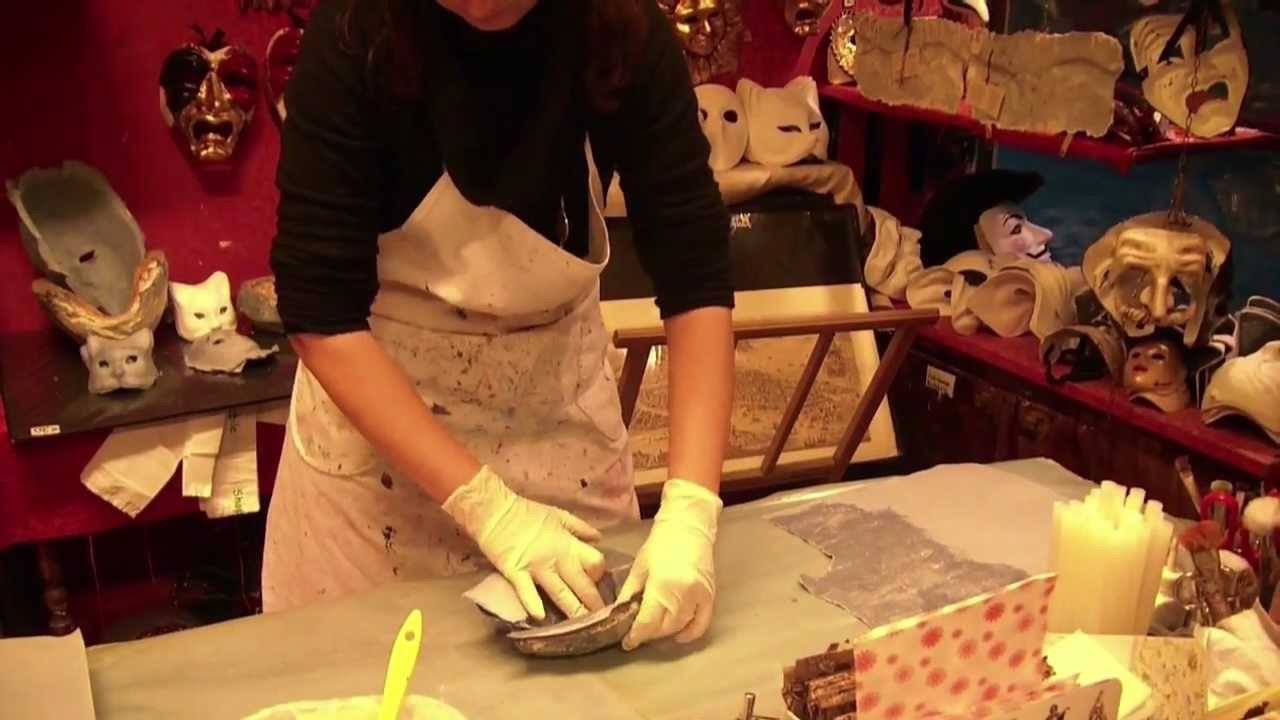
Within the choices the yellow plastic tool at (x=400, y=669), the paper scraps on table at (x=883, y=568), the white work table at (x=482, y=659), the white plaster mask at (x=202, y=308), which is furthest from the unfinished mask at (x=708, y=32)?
the yellow plastic tool at (x=400, y=669)

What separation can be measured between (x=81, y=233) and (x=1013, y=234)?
78.0 inches

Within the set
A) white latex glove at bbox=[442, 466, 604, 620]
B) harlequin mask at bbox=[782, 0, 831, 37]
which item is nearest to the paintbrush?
white latex glove at bbox=[442, 466, 604, 620]

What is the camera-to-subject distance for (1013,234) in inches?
100

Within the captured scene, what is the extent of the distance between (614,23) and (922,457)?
1.79 metres

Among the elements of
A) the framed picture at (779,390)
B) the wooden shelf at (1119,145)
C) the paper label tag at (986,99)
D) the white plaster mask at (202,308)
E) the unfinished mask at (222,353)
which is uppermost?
the paper label tag at (986,99)

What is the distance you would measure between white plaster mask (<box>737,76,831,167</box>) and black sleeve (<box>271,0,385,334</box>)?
1748 mm

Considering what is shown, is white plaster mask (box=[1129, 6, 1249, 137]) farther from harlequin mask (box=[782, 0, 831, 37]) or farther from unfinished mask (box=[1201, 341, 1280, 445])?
harlequin mask (box=[782, 0, 831, 37])

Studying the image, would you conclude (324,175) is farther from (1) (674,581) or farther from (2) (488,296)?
(1) (674,581)

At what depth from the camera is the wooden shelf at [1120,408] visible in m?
1.80

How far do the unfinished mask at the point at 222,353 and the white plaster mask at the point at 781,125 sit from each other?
1224 mm

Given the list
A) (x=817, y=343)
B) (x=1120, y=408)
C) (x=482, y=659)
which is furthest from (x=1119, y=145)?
(x=482, y=659)

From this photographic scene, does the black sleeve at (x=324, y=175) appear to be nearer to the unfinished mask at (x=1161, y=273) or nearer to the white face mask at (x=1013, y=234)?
the unfinished mask at (x=1161, y=273)

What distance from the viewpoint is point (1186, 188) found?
2.29 meters

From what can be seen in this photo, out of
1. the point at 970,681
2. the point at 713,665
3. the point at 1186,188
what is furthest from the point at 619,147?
the point at 1186,188
